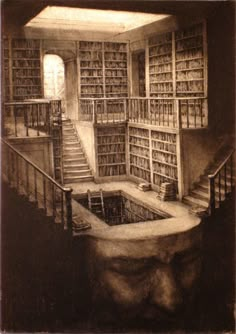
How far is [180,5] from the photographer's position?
7.03 m

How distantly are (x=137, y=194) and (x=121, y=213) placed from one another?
25.3 inches

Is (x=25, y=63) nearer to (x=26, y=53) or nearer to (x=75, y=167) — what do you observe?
(x=26, y=53)

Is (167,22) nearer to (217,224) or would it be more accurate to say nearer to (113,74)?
(113,74)

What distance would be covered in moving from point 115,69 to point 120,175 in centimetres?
332

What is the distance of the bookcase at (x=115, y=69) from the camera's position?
1248 cm

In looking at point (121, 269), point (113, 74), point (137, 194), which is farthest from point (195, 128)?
point (113, 74)

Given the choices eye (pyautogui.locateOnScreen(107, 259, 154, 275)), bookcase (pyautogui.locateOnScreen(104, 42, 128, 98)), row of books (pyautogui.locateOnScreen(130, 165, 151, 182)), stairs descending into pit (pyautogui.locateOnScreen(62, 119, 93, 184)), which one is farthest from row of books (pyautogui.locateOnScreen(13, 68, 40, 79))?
eye (pyautogui.locateOnScreen(107, 259, 154, 275))

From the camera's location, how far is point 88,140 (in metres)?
11.3

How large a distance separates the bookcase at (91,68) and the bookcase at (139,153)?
7.03 ft

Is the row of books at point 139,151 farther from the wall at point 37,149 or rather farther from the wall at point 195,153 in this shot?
the wall at point 37,149

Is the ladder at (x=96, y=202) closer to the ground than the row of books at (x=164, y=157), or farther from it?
closer to the ground

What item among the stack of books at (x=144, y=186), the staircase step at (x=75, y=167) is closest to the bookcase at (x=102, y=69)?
the staircase step at (x=75, y=167)

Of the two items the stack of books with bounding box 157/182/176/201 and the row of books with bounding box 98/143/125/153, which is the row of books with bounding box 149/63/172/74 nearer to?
the row of books with bounding box 98/143/125/153

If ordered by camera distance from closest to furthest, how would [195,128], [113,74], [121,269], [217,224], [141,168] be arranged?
[121,269], [217,224], [195,128], [141,168], [113,74]
